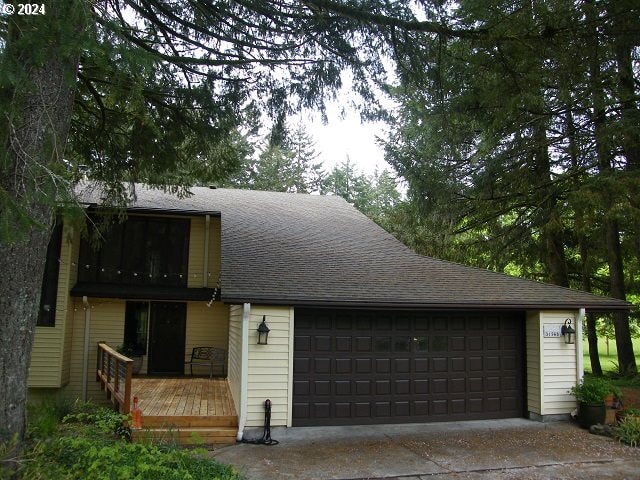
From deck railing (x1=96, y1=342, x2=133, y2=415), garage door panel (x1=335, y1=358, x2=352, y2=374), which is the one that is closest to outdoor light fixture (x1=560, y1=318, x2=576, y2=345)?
garage door panel (x1=335, y1=358, x2=352, y2=374)

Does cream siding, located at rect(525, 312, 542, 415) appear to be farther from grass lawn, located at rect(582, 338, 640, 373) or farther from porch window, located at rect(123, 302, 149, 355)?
grass lawn, located at rect(582, 338, 640, 373)

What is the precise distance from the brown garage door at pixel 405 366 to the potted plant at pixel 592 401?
104 cm

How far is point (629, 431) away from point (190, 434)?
6.88 metres

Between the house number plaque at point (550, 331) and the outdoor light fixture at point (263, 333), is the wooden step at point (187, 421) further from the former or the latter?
the house number plaque at point (550, 331)

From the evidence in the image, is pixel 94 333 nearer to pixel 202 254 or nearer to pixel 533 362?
pixel 202 254

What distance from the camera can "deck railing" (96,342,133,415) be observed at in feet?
25.2

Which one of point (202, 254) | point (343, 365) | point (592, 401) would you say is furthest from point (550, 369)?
point (202, 254)

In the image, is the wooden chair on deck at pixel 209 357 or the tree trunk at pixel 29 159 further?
the wooden chair on deck at pixel 209 357

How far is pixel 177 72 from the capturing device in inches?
317

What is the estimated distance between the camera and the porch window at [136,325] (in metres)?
12.7

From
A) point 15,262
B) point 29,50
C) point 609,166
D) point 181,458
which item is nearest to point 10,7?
point 29,50

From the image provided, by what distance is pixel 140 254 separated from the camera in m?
A: 12.5

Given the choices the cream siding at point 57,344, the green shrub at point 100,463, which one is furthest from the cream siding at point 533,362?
the cream siding at point 57,344

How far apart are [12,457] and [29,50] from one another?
3.48 m
